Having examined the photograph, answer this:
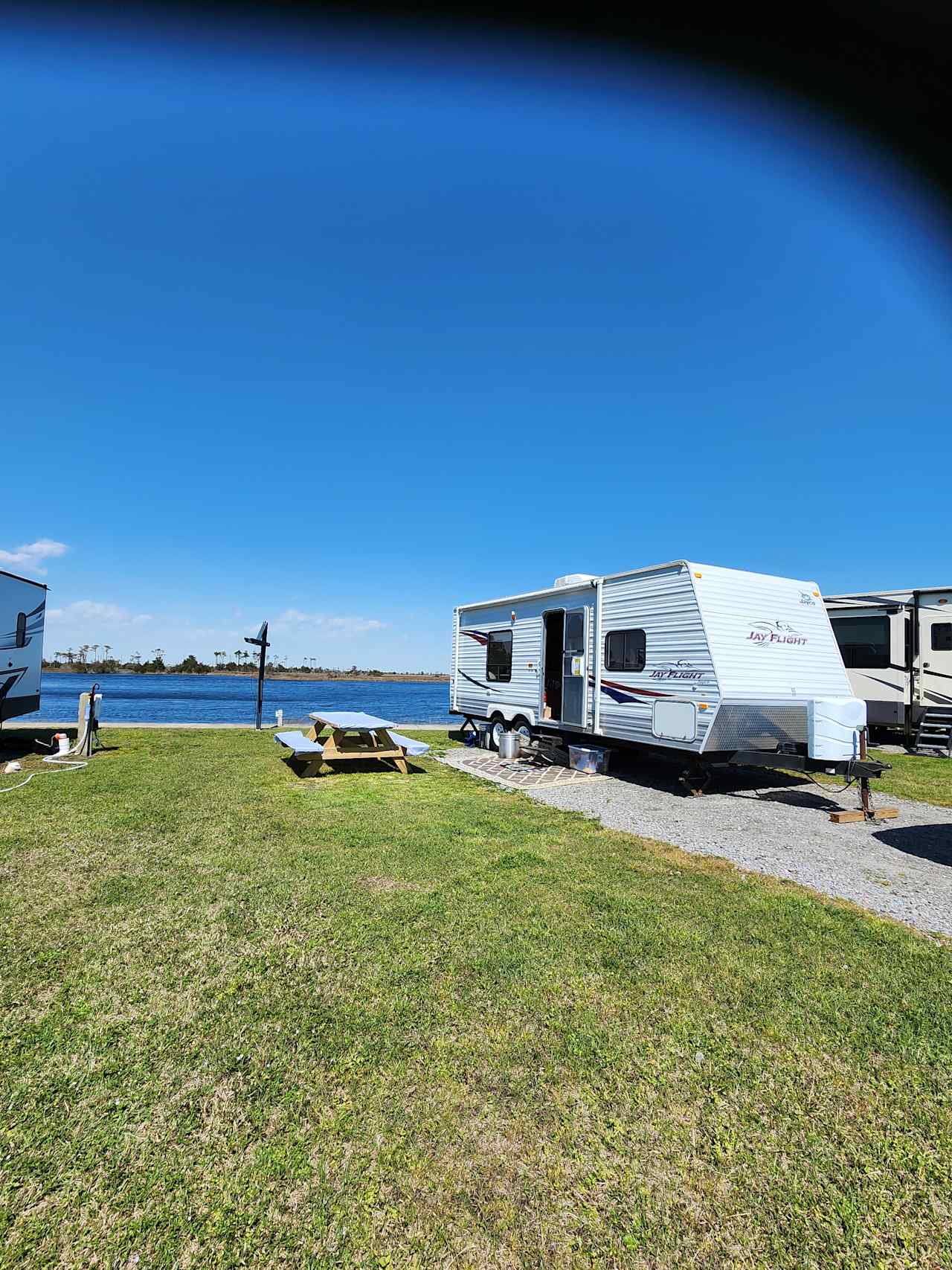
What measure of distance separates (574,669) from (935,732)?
8.07m

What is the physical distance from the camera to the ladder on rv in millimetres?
12172

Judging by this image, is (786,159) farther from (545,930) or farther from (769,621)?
(769,621)

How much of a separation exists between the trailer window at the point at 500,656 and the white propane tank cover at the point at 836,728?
598 centimetres

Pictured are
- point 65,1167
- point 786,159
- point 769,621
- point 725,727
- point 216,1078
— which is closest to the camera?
point 65,1167

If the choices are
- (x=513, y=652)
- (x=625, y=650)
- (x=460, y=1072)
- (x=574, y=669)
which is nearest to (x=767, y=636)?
(x=625, y=650)

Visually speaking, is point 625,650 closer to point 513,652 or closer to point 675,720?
point 675,720

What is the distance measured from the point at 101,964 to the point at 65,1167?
4.58ft

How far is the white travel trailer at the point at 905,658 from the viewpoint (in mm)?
12305

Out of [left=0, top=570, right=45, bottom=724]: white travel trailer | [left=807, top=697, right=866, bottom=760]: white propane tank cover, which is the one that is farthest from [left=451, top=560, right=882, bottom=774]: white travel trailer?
[left=0, top=570, right=45, bottom=724]: white travel trailer

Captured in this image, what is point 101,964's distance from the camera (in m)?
3.12

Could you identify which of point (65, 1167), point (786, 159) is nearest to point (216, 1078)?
point (65, 1167)

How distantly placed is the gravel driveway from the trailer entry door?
128 centimetres

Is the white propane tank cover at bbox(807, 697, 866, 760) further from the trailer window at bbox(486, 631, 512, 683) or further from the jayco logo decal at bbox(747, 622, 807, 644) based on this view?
the trailer window at bbox(486, 631, 512, 683)

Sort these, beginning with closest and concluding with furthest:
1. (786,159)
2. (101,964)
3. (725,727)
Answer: (786,159)
(101,964)
(725,727)
